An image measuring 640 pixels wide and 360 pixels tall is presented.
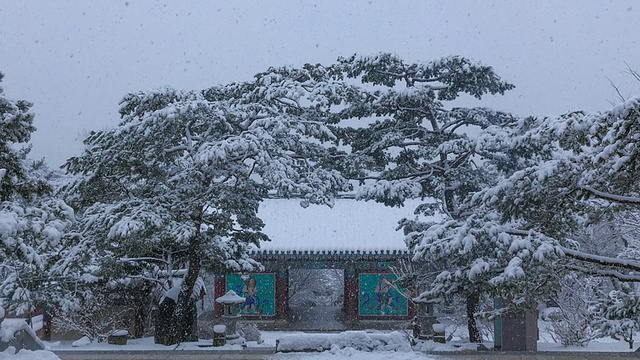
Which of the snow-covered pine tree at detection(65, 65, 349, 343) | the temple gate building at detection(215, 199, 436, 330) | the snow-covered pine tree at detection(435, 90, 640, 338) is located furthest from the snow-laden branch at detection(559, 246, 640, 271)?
the temple gate building at detection(215, 199, 436, 330)

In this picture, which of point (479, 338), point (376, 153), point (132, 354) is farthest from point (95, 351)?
point (479, 338)

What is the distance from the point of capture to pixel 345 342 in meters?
9.80

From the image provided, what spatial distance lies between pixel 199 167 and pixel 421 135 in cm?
493

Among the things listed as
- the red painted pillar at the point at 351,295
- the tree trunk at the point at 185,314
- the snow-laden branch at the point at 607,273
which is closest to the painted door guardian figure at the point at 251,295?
the red painted pillar at the point at 351,295

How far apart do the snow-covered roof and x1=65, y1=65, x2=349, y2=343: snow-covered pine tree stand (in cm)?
783

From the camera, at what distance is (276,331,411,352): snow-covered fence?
384 inches

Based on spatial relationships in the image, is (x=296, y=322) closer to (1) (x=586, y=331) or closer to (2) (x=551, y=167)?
(1) (x=586, y=331)

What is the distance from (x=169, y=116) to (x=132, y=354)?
14.8ft

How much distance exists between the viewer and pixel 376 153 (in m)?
12.9

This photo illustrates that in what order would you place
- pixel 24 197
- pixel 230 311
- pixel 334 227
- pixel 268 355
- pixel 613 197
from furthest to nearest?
pixel 334 227
pixel 230 311
pixel 268 355
pixel 24 197
pixel 613 197

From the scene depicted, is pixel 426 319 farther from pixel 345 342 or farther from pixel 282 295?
pixel 282 295

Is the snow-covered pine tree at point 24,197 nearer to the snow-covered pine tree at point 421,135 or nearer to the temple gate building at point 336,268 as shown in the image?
the snow-covered pine tree at point 421,135

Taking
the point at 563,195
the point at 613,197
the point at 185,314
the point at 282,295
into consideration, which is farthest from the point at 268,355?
the point at 282,295

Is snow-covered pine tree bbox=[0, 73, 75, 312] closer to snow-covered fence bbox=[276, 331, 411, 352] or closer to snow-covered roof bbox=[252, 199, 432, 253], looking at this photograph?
snow-covered fence bbox=[276, 331, 411, 352]
